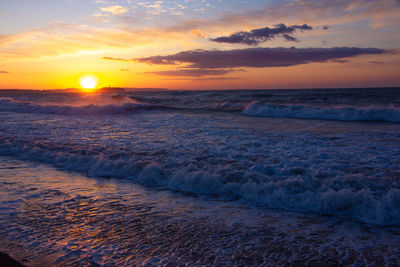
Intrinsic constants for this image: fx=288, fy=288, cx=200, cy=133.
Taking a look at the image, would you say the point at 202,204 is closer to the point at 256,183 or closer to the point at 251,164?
the point at 256,183

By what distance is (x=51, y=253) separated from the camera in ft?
10.5

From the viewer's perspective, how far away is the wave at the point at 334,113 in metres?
18.2

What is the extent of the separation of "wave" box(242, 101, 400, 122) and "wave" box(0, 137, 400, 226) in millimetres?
14742

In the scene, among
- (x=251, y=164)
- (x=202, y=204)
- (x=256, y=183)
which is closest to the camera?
(x=202, y=204)

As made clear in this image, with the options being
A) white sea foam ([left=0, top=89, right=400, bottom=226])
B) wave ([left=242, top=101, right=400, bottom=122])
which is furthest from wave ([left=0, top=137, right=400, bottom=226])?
wave ([left=242, top=101, right=400, bottom=122])

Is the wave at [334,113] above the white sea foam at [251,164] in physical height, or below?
above

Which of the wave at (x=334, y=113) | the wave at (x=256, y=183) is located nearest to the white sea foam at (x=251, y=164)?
the wave at (x=256, y=183)

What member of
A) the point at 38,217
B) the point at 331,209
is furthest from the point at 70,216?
the point at 331,209

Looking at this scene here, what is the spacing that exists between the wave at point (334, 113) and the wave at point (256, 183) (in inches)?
580

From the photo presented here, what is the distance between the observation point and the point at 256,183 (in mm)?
5359

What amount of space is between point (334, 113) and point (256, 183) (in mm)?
16719

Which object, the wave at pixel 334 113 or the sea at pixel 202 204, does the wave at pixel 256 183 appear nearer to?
the sea at pixel 202 204

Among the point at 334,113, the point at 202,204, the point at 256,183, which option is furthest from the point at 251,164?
the point at 334,113

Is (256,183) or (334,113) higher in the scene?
(334,113)
